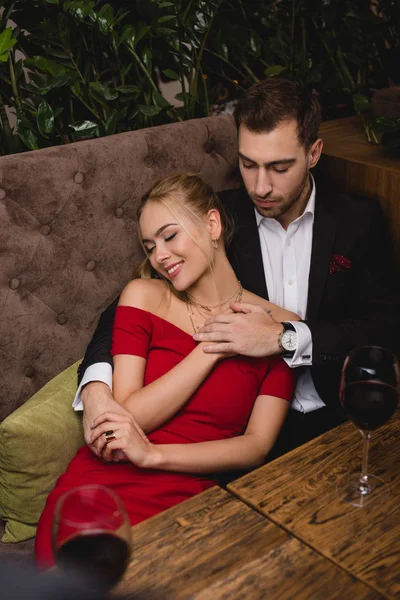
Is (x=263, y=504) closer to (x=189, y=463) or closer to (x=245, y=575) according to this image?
(x=245, y=575)

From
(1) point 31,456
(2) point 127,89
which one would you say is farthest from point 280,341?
(2) point 127,89

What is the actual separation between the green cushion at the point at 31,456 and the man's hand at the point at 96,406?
11cm

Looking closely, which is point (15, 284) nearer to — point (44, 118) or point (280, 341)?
point (44, 118)

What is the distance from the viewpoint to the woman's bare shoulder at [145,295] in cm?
181

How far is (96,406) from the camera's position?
1614 millimetres

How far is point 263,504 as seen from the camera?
44.4 inches

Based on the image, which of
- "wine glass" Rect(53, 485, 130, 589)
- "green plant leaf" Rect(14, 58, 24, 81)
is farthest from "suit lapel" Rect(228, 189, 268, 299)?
"wine glass" Rect(53, 485, 130, 589)

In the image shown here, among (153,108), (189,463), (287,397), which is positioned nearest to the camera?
(189,463)

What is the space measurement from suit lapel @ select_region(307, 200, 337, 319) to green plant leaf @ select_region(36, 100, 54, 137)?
35.8 inches

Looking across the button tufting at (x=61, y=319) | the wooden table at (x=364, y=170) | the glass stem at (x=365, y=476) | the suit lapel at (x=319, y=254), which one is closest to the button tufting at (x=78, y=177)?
the button tufting at (x=61, y=319)

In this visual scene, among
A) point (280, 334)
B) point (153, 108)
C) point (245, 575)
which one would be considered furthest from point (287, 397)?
point (153, 108)

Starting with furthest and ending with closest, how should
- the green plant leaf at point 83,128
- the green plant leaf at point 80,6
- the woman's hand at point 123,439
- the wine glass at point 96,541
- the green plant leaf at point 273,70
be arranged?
the green plant leaf at point 273,70 < the green plant leaf at point 83,128 < the green plant leaf at point 80,6 < the woman's hand at point 123,439 < the wine glass at point 96,541

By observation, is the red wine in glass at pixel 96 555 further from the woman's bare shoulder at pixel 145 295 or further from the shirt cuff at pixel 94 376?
the woman's bare shoulder at pixel 145 295

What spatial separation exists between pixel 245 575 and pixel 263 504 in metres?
0.18
